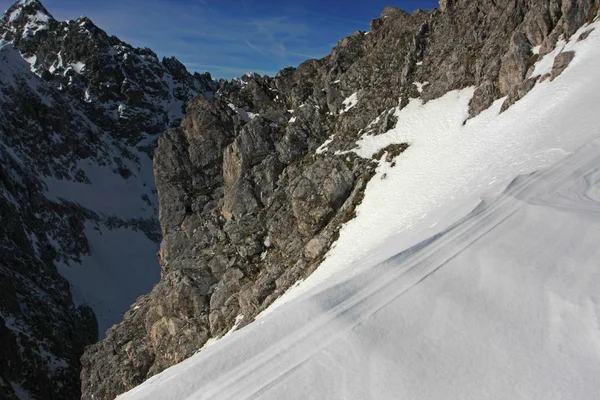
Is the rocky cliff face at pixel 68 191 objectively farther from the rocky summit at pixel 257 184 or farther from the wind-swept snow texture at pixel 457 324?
the wind-swept snow texture at pixel 457 324

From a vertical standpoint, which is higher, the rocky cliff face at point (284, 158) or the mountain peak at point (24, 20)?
the mountain peak at point (24, 20)

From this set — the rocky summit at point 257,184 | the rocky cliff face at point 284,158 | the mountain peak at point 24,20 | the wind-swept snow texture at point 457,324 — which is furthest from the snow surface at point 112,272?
the mountain peak at point 24,20

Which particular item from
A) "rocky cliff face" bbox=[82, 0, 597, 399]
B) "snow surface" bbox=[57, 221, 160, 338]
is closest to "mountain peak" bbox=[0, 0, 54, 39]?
"snow surface" bbox=[57, 221, 160, 338]

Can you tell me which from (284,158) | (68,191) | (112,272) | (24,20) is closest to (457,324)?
(284,158)

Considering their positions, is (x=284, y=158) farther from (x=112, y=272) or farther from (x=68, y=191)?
(x=68, y=191)

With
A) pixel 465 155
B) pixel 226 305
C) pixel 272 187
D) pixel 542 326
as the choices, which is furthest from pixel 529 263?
pixel 272 187

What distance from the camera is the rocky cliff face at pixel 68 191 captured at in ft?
210

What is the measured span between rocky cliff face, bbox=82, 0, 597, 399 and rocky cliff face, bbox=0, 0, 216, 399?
Result: 2846 cm

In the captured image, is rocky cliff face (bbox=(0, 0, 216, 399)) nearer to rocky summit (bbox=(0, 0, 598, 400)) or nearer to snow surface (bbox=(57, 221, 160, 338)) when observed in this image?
snow surface (bbox=(57, 221, 160, 338))

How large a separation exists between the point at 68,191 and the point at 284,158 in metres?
115

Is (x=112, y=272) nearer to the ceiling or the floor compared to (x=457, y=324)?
nearer to the ceiling

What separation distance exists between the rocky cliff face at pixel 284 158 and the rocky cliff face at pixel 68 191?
93.4 feet

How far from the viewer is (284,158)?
133ft

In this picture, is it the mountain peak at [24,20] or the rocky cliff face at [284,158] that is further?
the mountain peak at [24,20]
